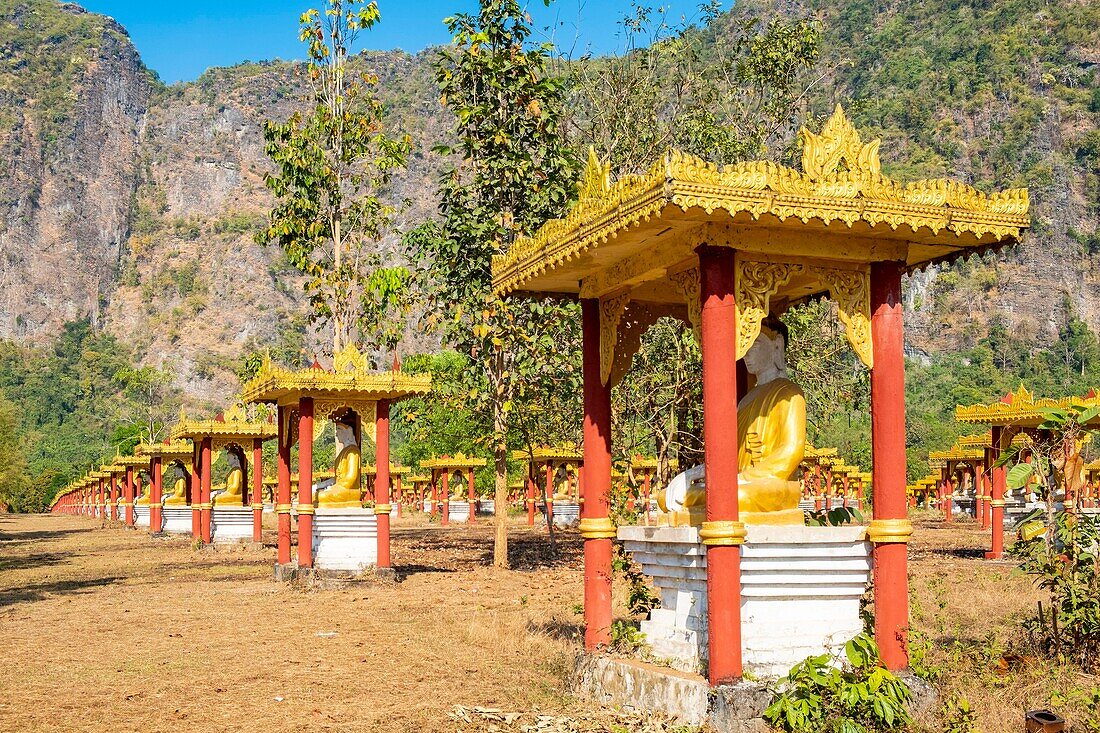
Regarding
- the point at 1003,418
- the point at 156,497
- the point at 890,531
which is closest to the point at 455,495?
the point at 156,497

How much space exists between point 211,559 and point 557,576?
413 inches

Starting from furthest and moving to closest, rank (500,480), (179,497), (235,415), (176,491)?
(176,491) → (179,497) → (235,415) → (500,480)

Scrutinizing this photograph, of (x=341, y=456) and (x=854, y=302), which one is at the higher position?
(x=854, y=302)

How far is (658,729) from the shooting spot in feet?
25.6

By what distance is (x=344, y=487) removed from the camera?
20.4 m

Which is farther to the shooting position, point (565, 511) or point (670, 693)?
point (565, 511)

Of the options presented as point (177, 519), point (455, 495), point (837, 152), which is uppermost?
point (837, 152)

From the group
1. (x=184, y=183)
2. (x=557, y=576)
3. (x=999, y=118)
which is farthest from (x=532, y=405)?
(x=184, y=183)

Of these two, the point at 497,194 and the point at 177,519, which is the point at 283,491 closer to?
the point at 497,194

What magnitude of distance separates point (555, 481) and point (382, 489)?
116 feet

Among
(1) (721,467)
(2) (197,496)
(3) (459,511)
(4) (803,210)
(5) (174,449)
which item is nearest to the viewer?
(4) (803,210)

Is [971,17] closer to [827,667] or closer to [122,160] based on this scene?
[122,160]

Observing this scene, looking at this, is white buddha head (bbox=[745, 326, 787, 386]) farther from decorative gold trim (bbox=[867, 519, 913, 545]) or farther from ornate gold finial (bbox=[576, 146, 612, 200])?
ornate gold finial (bbox=[576, 146, 612, 200])

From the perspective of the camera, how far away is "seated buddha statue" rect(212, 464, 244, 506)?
30.5 meters
